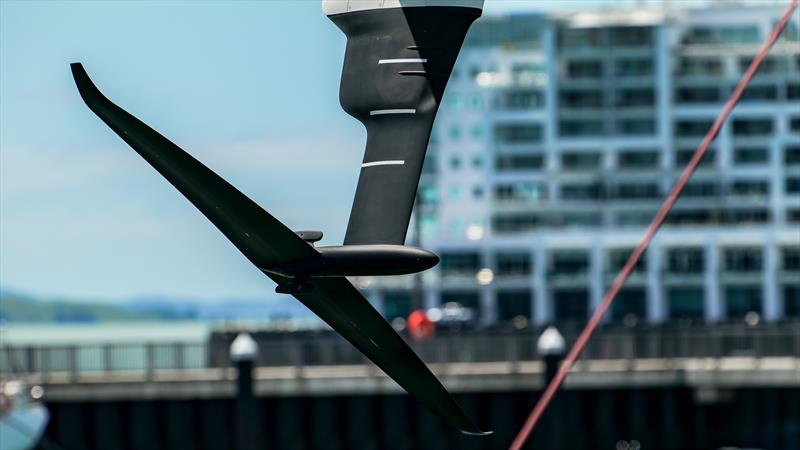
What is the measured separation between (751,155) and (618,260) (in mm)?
17918

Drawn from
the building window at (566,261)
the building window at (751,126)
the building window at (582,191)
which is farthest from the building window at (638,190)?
the building window at (751,126)

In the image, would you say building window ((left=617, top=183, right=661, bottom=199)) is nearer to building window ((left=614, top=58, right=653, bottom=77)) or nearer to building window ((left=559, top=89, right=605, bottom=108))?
building window ((left=559, top=89, right=605, bottom=108))

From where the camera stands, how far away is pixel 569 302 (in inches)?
7766

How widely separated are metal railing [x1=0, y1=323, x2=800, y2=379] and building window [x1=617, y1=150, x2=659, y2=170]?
412ft

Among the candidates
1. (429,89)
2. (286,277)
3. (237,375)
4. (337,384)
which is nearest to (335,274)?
(286,277)

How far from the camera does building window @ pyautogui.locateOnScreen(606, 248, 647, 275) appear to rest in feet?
635

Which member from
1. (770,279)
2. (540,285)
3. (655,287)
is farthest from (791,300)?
(540,285)

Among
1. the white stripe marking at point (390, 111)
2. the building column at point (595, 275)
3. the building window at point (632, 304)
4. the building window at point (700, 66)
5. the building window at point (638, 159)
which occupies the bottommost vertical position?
the building window at point (632, 304)

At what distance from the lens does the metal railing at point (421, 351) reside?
202 feet

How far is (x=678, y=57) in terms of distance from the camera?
195375 millimetres

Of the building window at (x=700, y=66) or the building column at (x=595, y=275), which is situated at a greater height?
the building window at (x=700, y=66)

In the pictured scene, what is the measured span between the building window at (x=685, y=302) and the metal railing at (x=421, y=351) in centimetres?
12288

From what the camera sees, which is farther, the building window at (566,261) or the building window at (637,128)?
the building window at (566,261)

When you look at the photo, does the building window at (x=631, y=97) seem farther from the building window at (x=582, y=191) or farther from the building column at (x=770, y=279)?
the building column at (x=770, y=279)
